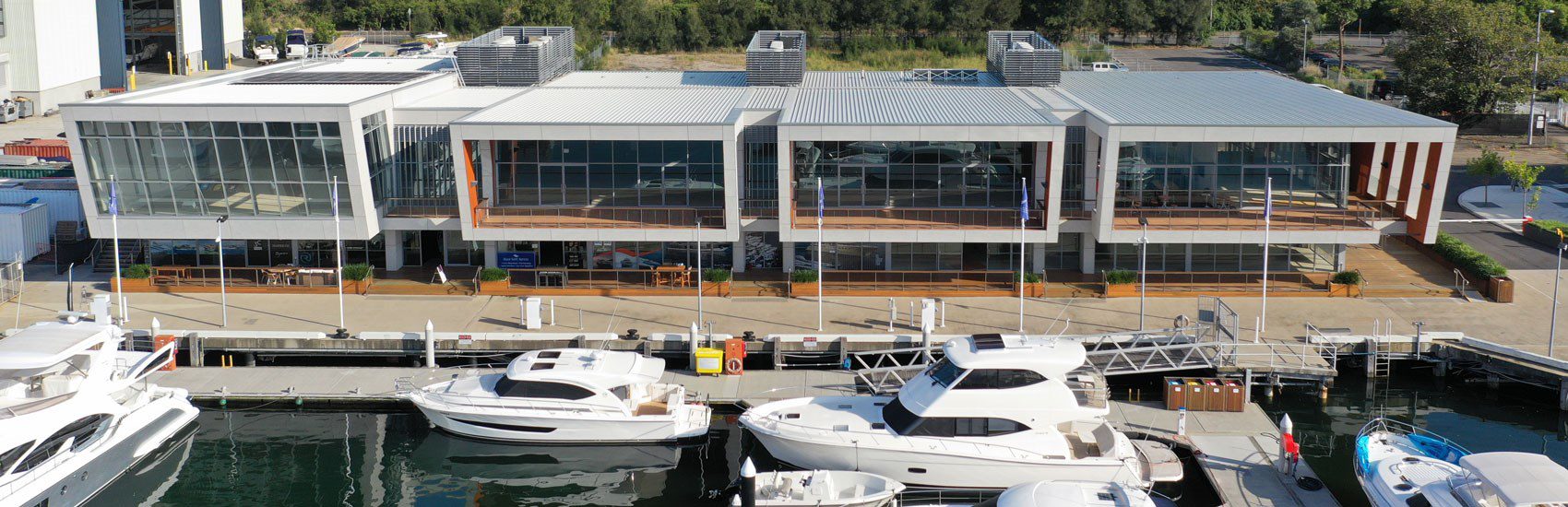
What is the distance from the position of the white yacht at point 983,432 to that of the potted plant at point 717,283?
12709mm

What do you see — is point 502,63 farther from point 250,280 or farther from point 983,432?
point 983,432

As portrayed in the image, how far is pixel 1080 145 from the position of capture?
4697 cm

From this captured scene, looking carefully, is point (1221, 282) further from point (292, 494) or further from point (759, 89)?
point (292, 494)

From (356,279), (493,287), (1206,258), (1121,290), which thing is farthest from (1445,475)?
(356,279)

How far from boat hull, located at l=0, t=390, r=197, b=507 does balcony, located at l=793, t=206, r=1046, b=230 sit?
18.9 m

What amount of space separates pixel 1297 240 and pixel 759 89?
21.9m

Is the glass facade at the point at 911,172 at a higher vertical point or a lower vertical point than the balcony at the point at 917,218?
higher

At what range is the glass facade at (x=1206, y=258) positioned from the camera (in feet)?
152

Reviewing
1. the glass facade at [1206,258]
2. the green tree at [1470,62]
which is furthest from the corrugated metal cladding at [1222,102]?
the green tree at [1470,62]

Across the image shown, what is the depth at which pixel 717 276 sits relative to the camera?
44906mm

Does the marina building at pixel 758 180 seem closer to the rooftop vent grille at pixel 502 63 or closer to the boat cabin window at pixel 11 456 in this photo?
the rooftop vent grille at pixel 502 63

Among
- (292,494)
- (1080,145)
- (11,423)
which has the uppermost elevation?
(1080,145)

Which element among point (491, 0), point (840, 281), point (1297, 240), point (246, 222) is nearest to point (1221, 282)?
point (1297, 240)

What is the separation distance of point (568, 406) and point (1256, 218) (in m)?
23.5
